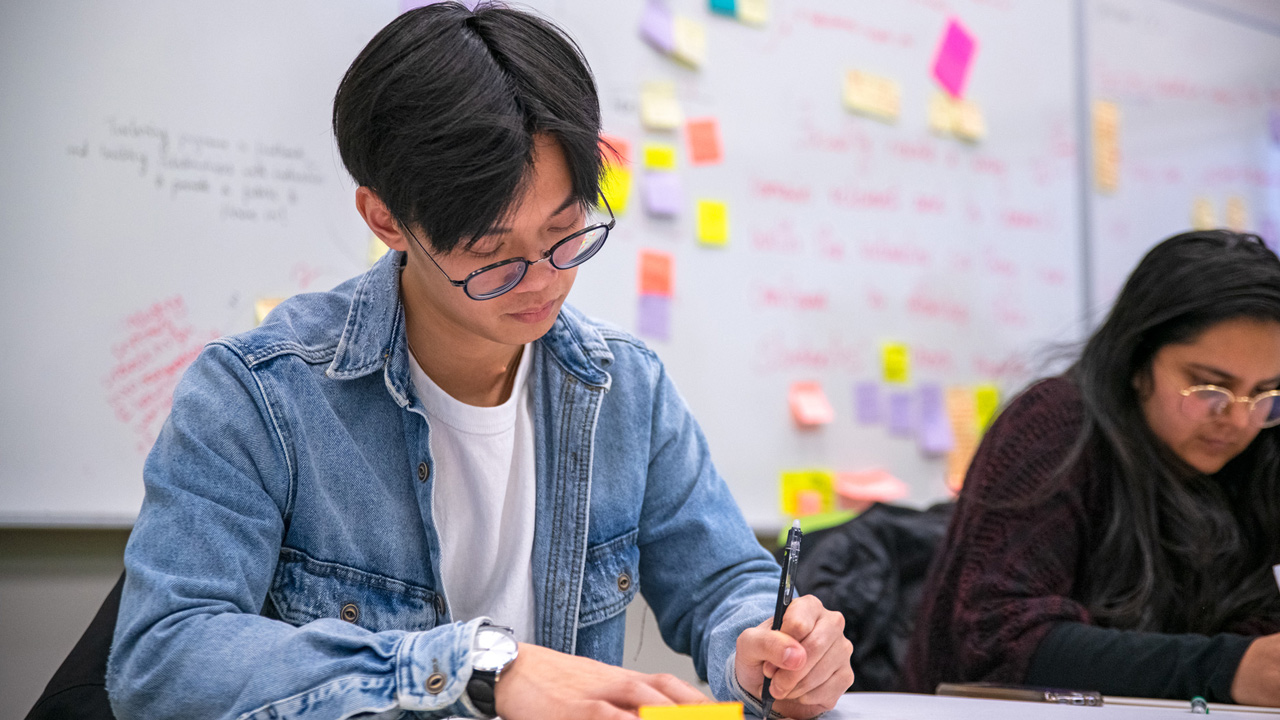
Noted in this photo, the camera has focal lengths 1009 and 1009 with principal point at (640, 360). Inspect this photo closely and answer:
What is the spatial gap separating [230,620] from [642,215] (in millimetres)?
1445

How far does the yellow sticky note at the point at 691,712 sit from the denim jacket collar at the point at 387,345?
46 cm

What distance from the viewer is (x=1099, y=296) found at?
2848 millimetres

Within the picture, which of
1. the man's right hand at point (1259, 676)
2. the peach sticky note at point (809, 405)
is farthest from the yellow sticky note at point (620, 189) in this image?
the man's right hand at point (1259, 676)

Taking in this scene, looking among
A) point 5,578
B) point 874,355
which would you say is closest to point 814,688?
point 5,578

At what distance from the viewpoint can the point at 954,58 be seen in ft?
8.58

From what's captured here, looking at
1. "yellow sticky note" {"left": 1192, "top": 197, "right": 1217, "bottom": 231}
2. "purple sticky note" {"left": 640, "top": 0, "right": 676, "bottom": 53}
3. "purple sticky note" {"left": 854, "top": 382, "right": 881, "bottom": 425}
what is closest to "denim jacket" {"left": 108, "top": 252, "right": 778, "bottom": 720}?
"purple sticky note" {"left": 640, "top": 0, "right": 676, "bottom": 53}

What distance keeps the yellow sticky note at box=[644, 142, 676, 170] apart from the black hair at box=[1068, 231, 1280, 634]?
98 centimetres

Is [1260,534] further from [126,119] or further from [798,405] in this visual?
[126,119]

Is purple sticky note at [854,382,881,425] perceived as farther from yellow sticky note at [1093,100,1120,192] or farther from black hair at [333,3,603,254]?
black hair at [333,3,603,254]

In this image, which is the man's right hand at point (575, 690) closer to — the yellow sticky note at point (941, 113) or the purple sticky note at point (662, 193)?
the purple sticky note at point (662, 193)

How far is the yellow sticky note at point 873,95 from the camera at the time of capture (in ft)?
8.05

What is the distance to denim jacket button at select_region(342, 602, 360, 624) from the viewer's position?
101 cm

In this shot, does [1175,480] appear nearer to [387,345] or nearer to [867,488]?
[867,488]

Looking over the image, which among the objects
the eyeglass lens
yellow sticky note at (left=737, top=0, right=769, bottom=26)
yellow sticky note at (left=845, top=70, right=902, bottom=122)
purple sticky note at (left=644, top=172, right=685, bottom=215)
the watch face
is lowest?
the watch face
